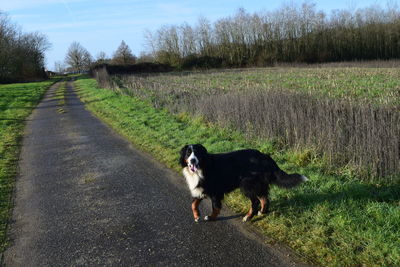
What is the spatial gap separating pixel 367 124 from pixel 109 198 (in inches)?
190

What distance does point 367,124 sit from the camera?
234 inches

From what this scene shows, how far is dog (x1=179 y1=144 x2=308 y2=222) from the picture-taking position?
4801mm

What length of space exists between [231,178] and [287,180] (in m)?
0.82

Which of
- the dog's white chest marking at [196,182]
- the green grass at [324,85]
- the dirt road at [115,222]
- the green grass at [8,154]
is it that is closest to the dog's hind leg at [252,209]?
the dirt road at [115,222]

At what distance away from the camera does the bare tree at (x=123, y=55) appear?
226 ft

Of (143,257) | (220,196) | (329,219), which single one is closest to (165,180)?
(220,196)

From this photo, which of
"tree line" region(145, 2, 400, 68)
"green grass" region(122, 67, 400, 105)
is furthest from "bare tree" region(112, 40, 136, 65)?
"green grass" region(122, 67, 400, 105)

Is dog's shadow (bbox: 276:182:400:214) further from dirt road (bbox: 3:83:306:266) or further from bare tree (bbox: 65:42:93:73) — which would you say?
bare tree (bbox: 65:42:93:73)

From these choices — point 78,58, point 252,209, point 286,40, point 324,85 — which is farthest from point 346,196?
point 78,58

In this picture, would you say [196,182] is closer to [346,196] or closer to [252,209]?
[252,209]

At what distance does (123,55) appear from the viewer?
70.9 meters

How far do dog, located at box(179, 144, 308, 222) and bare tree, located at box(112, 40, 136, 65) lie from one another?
6658cm

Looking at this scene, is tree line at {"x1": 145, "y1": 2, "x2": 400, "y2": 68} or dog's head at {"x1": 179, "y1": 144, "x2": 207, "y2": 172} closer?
dog's head at {"x1": 179, "y1": 144, "x2": 207, "y2": 172}

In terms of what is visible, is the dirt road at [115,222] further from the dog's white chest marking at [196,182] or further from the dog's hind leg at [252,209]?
the dog's white chest marking at [196,182]
